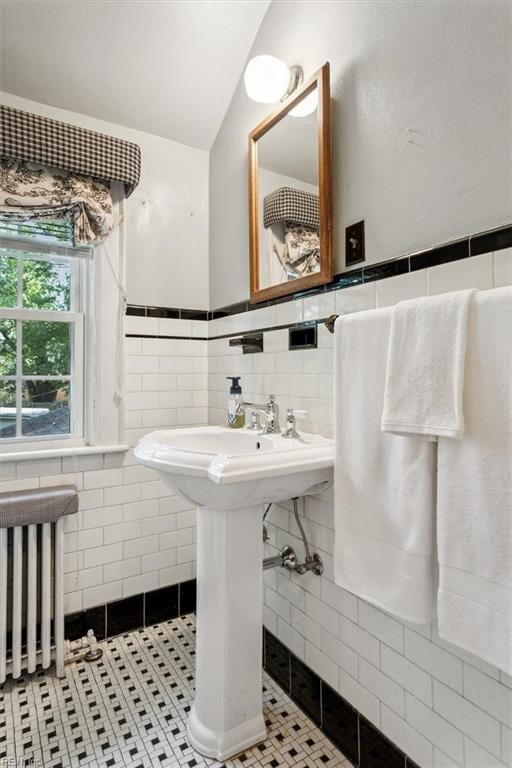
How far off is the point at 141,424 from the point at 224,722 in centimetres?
115

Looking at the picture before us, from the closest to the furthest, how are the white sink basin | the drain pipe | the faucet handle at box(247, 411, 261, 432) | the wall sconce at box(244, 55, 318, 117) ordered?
the white sink basin → the drain pipe → the wall sconce at box(244, 55, 318, 117) → the faucet handle at box(247, 411, 261, 432)

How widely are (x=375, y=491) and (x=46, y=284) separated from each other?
62.0 inches

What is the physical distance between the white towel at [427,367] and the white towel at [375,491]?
7 centimetres

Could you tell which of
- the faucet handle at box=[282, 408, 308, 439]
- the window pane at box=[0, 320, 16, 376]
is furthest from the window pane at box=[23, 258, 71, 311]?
the faucet handle at box=[282, 408, 308, 439]

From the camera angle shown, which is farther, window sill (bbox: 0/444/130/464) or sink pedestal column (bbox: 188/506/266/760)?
window sill (bbox: 0/444/130/464)

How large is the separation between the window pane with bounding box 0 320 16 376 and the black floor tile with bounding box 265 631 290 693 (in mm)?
1502

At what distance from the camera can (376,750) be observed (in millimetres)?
1116

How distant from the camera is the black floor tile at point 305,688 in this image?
1329 millimetres

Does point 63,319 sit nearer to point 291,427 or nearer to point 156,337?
point 156,337

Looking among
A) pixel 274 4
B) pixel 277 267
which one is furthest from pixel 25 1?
pixel 277 267

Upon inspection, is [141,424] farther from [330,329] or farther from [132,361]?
[330,329]

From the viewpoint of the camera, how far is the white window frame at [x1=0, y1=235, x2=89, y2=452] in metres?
1.65

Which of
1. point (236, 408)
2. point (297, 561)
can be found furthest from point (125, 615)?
point (236, 408)

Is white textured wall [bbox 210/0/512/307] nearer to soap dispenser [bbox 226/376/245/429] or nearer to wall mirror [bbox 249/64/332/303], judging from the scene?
wall mirror [bbox 249/64/332/303]
